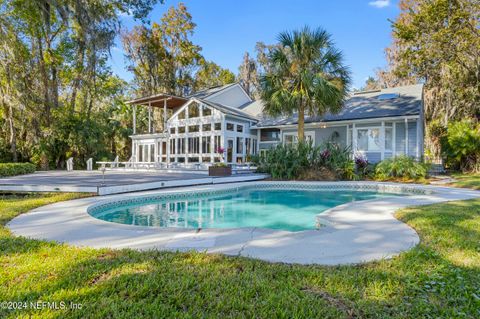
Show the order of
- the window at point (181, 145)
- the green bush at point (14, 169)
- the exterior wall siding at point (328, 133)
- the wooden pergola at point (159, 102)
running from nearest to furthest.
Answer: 1. the green bush at point (14, 169)
2. the exterior wall siding at point (328, 133)
3. the window at point (181, 145)
4. the wooden pergola at point (159, 102)

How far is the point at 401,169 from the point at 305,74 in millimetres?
6623

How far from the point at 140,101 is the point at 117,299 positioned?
71.0 ft

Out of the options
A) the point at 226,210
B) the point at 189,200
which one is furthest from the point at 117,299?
the point at 189,200

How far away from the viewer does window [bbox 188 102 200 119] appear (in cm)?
1959

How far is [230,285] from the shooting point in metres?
2.45

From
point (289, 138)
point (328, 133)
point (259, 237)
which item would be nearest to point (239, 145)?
point (289, 138)

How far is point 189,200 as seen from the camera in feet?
30.7

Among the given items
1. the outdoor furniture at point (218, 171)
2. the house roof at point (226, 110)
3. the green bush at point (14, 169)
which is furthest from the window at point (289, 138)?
the green bush at point (14, 169)

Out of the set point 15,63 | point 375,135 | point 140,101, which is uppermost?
point 15,63

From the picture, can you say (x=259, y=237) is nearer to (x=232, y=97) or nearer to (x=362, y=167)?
(x=362, y=167)

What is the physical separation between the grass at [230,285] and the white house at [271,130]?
46.5 ft

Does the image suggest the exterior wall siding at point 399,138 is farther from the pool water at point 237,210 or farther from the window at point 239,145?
the window at point 239,145

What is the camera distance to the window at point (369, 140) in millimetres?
16375

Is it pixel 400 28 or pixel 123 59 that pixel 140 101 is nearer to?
pixel 123 59
